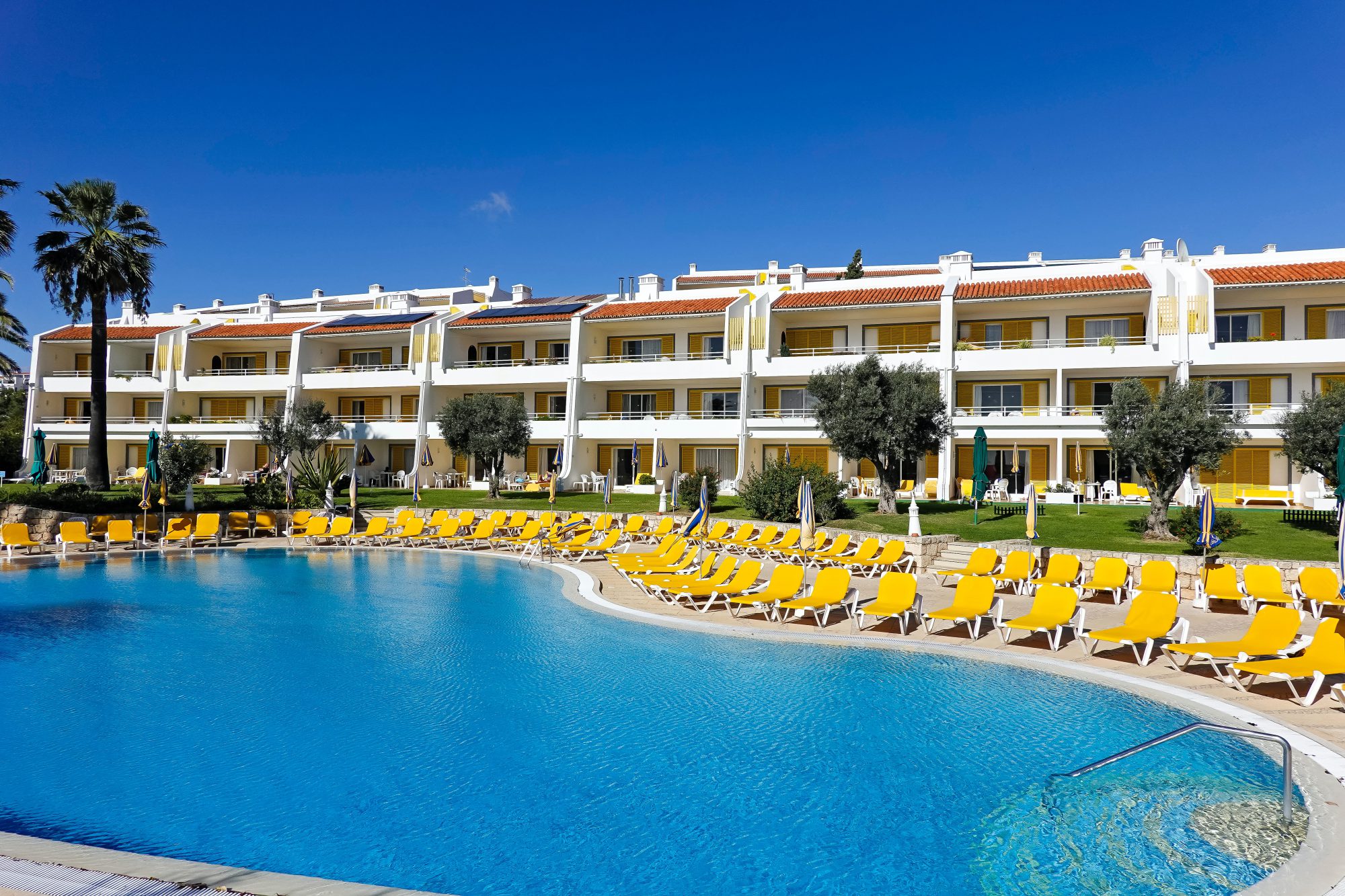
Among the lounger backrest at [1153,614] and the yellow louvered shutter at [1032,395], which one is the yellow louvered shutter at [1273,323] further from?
the lounger backrest at [1153,614]

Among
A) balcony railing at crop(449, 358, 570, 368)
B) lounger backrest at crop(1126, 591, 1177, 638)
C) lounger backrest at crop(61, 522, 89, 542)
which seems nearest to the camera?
lounger backrest at crop(1126, 591, 1177, 638)

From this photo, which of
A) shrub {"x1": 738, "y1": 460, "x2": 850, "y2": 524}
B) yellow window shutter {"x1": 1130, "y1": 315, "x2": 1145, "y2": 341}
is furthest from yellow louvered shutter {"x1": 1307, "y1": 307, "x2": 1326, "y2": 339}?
shrub {"x1": 738, "y1": 460, "x2": 850, "y2": 524}

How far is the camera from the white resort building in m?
29.5

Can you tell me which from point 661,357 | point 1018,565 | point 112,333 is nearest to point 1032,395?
point 661,357

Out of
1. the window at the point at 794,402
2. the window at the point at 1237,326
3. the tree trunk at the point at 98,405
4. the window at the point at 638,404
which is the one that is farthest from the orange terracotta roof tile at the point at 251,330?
the window at the point at 1237,326

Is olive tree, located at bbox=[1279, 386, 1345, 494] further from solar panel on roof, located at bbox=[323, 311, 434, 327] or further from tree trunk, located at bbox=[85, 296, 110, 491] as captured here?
tree trunk, located at bbox=[85, 296, 110, 491]

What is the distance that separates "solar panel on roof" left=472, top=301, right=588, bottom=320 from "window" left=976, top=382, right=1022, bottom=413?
17501mm

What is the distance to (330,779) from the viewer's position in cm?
673

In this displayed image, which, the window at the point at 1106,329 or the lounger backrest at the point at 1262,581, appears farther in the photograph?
the window at the point at 1106,329

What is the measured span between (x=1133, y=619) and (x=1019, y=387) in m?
23.8

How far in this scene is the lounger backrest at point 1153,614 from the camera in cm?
976

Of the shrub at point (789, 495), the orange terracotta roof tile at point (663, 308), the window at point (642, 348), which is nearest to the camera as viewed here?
the shrub at point (789, 495)

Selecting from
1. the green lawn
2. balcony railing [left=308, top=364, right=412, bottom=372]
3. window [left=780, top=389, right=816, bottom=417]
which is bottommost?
the green lawn

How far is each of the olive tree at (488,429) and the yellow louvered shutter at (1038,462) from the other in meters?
19.0
